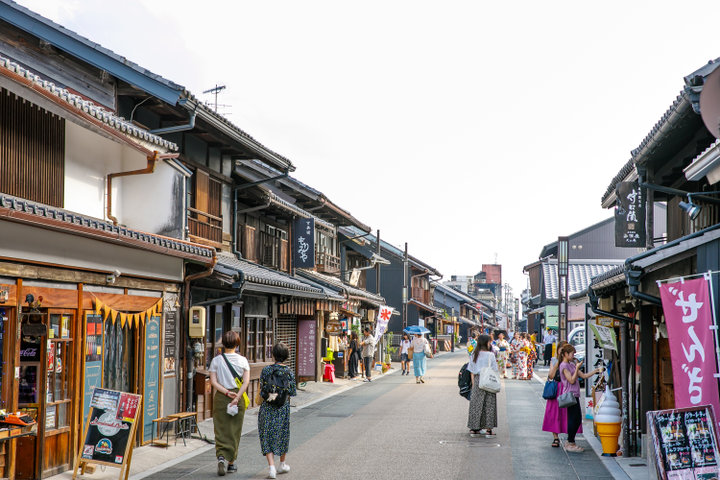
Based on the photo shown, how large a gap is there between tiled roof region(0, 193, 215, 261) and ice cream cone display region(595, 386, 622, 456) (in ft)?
24.2

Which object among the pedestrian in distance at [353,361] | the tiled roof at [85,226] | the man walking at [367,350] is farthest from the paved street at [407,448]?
the pedestrian in distance at [353,361]

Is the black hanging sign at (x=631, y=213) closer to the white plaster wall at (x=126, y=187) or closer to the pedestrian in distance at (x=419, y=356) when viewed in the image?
the white plaster wall at (x=126, y=187)

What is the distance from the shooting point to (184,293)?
15.4 meters

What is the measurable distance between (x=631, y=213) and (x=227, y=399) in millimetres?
8994

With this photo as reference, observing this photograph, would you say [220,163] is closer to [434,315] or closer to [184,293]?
[184,293]

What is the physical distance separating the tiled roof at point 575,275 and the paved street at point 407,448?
90.2 ft

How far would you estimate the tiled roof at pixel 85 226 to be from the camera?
8.62 m

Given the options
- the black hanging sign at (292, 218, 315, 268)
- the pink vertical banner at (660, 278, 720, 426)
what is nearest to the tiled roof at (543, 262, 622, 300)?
the black hanging sign at (292, 218, 315, 268)

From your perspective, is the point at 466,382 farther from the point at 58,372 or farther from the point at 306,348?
the point at 306,348

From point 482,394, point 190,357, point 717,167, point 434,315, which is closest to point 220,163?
point 190,357

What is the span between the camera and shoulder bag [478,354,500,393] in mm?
14836

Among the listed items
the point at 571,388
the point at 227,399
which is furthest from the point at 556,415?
the point at 227,399

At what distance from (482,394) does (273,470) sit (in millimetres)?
5457

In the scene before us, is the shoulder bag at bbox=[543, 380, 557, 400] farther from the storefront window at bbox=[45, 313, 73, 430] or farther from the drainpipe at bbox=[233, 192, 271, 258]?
the drainpipe at bbox=[233, 192, 271, 258]
